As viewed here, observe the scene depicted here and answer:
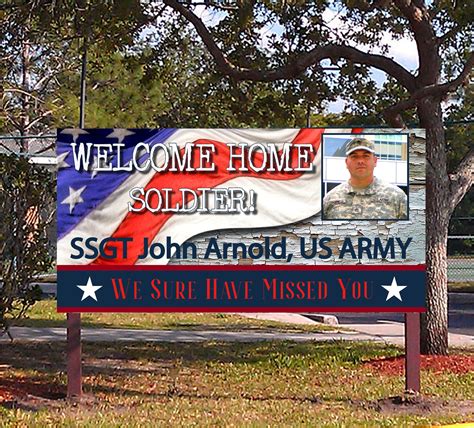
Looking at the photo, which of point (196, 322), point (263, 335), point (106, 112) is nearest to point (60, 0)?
point (263, 335)

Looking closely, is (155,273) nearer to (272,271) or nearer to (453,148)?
(272,271)

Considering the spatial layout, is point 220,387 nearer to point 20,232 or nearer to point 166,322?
point 20,232

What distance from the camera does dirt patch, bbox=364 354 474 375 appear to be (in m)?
11.2

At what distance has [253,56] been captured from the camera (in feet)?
46.7

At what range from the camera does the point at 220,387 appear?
33.3 ft

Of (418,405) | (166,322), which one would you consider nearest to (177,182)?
(418,405)

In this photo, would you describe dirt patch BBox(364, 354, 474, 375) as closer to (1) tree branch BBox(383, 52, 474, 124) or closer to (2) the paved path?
(2) the paved path

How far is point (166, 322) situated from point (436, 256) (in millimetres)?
7219

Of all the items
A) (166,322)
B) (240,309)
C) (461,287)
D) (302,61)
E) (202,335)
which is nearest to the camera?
(240,309)

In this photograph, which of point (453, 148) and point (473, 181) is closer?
point (473, 181)

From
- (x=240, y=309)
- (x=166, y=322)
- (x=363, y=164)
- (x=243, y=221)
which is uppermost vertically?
(x=363, y=164)

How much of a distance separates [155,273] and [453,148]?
24330 millimetres

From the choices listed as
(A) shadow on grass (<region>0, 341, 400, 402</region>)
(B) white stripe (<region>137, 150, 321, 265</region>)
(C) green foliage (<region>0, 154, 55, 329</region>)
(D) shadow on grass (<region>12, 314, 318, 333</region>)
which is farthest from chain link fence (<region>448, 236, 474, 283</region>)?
(B) white stripe (<region>137, 150, 321, 265</region>)

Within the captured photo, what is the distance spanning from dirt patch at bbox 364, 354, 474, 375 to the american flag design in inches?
121
